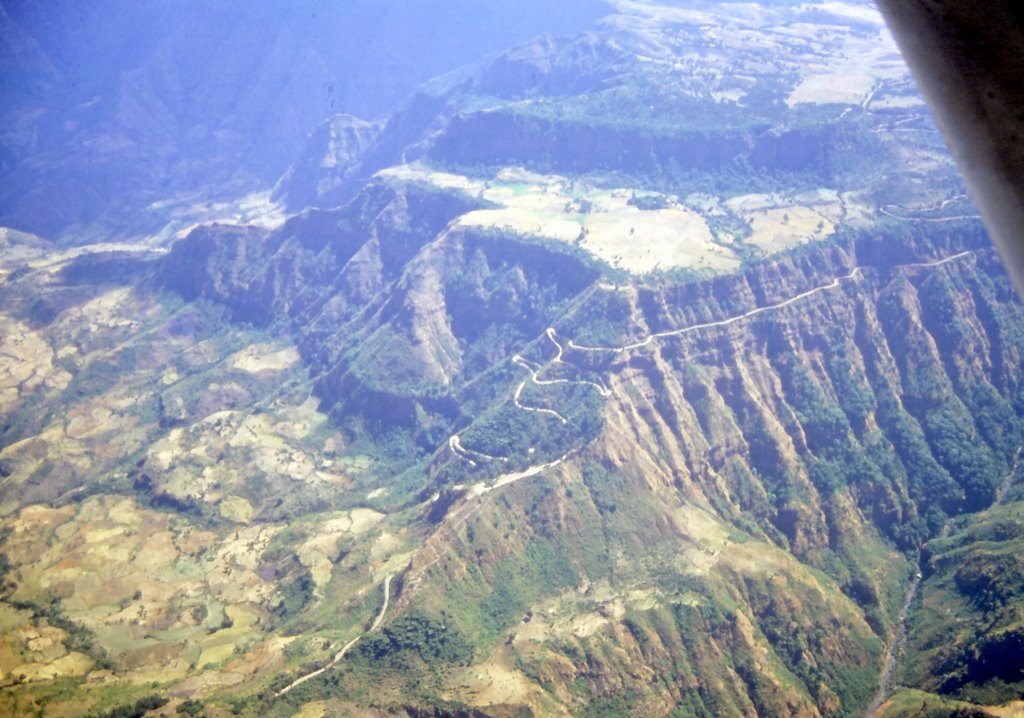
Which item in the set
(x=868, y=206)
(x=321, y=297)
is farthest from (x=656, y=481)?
(x=321, y=297)

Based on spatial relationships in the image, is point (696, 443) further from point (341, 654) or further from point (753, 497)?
point (341, 654)

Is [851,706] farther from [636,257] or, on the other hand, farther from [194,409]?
[194,409]

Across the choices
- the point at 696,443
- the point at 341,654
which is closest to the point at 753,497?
the point at 696,443

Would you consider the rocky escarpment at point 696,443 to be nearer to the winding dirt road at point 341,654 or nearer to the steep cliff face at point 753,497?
the steep cliff face at point 753,497

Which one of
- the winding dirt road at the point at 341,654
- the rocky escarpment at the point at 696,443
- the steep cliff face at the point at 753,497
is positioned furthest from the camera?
the rocky escarpment at the point at 696,443

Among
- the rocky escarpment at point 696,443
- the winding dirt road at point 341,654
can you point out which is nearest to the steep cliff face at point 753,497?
the rocky escarpment at point 696,443

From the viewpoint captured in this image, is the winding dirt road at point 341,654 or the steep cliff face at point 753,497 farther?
the steep cliff face at point 753,497

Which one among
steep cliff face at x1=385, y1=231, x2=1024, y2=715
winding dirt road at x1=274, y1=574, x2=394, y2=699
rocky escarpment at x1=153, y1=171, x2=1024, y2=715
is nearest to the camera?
winding dirt road at x1=274, y1=574, x2=394, y2=699

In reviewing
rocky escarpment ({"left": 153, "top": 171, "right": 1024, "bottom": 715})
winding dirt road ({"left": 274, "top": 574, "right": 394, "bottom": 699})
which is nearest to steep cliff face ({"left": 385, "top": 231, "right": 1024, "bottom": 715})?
rocky escarpment ({"left": 153, "top": 171, "right": 1024, "bottom": 715})

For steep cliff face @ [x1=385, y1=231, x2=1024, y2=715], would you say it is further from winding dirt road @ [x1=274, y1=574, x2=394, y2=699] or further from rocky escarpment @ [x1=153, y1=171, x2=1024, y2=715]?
winding dirt road @ [x1=274, y1=574, x2=394, y2=699]

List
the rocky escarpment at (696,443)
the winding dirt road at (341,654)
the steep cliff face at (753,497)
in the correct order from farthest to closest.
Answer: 1. the rocky escarpment at (696,443)
2. the steep cliff face at (753,497)
3. the winding dirt road at (341,654)

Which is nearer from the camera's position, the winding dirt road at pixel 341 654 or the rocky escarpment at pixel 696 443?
the winding dirt road at pixel 341 654
